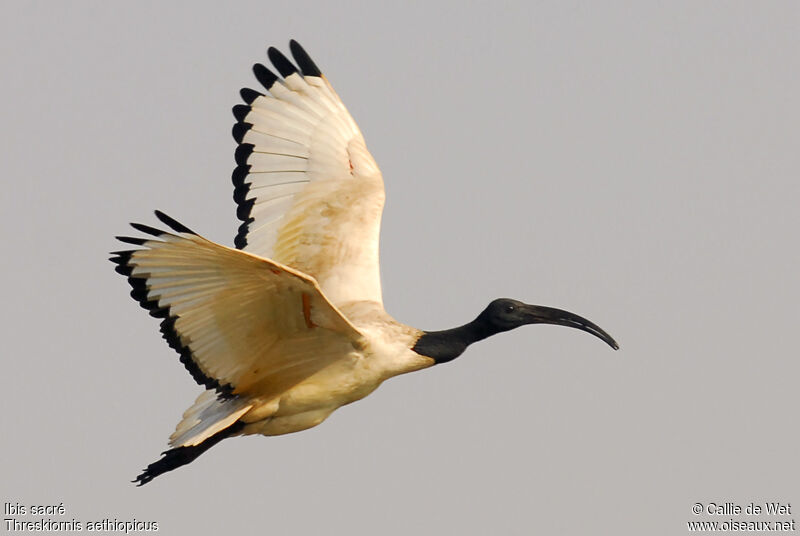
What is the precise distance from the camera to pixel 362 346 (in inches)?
427

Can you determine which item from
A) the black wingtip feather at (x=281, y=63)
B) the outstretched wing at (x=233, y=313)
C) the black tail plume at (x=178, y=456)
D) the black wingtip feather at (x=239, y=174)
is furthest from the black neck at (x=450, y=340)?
the black wingtip feather at (x=281, y=63)

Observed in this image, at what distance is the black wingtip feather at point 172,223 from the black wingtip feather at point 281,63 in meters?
4.36

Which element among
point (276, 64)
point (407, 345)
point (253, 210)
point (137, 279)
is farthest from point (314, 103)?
point (137, 279)

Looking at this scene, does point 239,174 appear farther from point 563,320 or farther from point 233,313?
point 563,320

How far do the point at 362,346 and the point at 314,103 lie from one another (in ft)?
10.8

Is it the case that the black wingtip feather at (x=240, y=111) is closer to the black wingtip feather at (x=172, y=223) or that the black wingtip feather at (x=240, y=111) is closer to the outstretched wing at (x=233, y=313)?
the outstretched wing at (x=233, y=313)

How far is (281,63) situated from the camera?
43.3 ft

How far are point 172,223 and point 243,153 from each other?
395 cm

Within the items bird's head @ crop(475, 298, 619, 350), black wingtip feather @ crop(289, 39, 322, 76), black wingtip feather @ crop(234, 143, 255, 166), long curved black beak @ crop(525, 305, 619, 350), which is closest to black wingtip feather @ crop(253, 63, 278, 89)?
black wingtip feather @ crop(289, 39, 322, 76)

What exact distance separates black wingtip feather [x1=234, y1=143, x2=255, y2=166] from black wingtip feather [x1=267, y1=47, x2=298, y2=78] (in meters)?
0.83

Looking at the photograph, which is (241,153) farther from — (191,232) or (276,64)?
(191,232)

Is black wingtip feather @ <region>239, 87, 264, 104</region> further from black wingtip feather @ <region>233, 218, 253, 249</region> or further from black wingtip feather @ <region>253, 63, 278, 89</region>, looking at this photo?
black wingtip feather @ <region>233, 218, 253, 249</region>

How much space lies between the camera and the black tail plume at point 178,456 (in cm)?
1084

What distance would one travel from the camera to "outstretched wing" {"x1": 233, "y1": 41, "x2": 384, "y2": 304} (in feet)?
40.2
